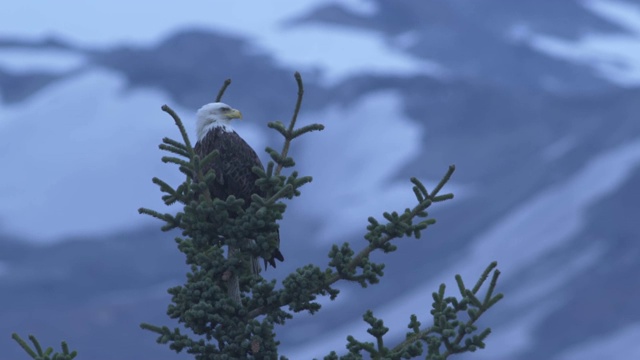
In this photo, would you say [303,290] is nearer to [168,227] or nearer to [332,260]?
[332,260]

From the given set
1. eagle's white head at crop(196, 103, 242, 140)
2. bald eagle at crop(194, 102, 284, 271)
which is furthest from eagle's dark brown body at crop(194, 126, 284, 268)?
eagle's white head at crop(196, 103, 242, 140)

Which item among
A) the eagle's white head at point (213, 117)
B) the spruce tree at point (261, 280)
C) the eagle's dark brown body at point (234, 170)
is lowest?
the spruce tree at point (261, 280)

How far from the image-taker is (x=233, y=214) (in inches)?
314

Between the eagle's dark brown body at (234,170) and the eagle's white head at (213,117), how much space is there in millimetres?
229

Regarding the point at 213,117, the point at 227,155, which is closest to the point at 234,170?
the point at 227,155

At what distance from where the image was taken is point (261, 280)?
6.62m

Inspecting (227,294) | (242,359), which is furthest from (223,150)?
(242,359)

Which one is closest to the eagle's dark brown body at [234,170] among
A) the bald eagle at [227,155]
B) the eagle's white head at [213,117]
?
the bald eagle at [227,155]

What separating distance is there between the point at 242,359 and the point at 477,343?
5.72 ft

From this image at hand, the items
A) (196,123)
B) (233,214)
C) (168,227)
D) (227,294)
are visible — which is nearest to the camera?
(168,227)

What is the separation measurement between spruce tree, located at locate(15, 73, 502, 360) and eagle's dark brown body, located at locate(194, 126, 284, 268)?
1028mm

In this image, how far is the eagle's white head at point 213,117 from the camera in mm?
8344

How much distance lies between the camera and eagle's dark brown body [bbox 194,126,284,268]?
25.3 feet

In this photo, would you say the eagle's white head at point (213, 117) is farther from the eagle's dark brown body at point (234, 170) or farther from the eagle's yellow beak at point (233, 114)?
the eagle's dark brown body at point (234, 170)
